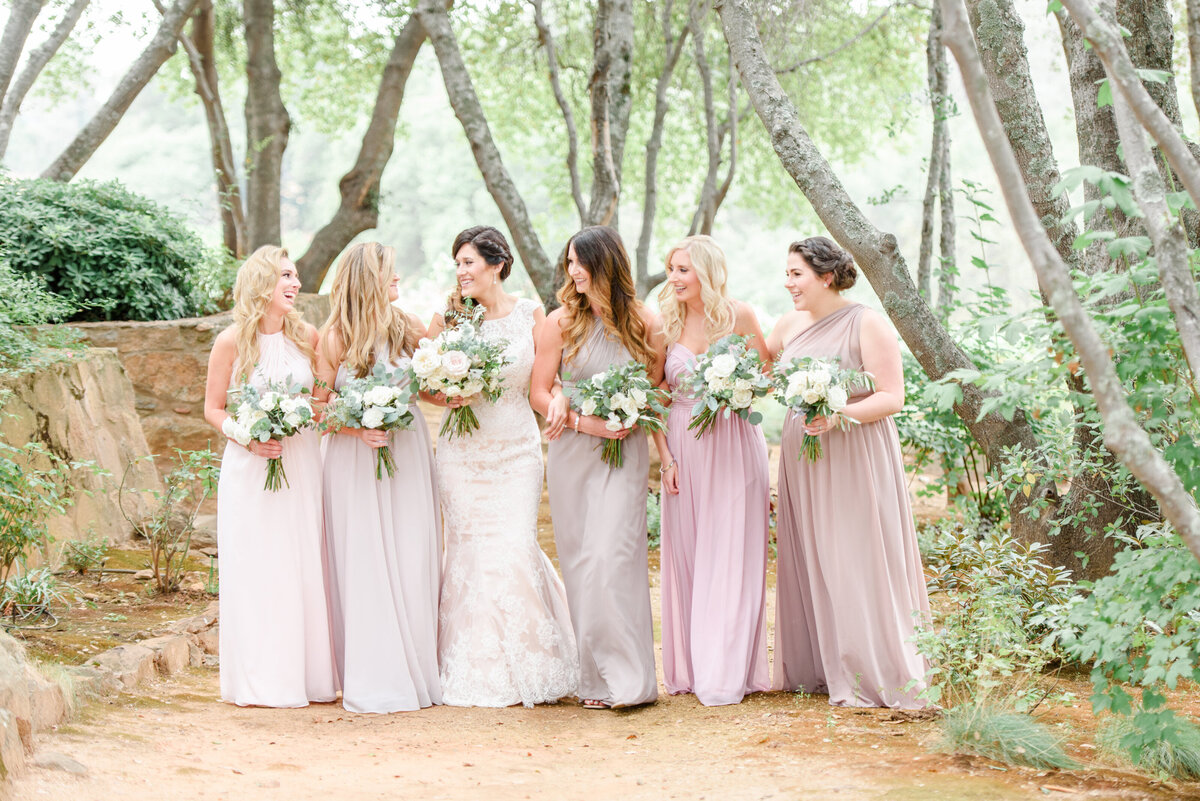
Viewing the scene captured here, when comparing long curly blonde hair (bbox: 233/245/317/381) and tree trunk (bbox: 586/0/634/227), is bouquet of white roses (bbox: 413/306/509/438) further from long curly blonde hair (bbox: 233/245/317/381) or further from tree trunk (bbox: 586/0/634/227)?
tree trunk (bbox: 586/0/634/227)

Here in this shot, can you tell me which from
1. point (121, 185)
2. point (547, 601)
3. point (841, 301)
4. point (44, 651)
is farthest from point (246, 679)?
point (121, 185)

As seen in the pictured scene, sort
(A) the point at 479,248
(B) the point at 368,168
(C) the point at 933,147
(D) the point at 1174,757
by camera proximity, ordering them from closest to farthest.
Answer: (D) the point at 1174,757, (A) the point at 479,248, (C) the point at 933,147, (B) the point at 368,168

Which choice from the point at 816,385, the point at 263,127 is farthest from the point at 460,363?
the point at 263,127

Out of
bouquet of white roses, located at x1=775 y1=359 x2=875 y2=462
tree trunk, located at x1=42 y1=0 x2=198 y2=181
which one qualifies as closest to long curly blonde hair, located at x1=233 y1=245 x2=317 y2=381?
bouquet of white roses, located at x1=775 y1=359 x2=875 y2=462

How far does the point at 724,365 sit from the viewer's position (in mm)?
4938

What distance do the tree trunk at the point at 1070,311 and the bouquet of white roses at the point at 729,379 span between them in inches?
72.5

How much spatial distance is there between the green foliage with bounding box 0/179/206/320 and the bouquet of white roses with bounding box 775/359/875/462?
5523 millimetres

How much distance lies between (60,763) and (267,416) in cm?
188

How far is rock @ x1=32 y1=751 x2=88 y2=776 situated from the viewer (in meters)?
3.68

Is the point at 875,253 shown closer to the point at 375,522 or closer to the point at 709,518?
the point at 709,518

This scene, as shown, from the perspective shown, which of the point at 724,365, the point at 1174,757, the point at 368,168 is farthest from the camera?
the point at 368,168

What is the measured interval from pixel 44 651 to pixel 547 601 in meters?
2.40

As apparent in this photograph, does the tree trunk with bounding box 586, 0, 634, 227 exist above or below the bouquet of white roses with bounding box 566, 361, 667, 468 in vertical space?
above

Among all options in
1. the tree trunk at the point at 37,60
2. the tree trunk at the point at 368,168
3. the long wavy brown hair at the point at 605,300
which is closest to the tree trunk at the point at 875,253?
the long wavy brown hair at the point at 605,300
